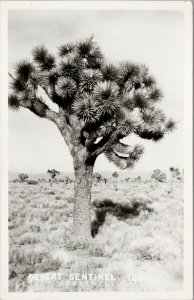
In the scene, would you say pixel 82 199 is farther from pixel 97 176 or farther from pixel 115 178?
pixel 115 178

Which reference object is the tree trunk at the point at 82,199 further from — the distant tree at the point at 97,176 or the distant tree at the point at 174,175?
the distant tree at the point at 174,175

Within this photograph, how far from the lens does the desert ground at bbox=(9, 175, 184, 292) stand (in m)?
6.10

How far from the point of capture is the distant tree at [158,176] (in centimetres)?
643

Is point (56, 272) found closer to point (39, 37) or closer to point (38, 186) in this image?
point (38, 186)

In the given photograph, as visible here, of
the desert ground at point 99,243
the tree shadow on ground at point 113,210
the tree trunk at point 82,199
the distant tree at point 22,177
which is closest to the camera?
the desert ground at point 99,243

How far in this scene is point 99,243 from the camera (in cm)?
657

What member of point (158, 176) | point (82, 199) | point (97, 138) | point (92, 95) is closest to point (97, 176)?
point (82, 199)

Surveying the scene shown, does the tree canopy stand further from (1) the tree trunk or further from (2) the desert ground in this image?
(2) the desert ground

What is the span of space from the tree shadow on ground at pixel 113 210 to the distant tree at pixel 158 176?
441 mm

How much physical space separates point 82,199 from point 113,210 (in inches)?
20.1

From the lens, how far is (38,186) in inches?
259

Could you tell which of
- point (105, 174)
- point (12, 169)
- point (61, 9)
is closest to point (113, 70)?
point (61, 9)

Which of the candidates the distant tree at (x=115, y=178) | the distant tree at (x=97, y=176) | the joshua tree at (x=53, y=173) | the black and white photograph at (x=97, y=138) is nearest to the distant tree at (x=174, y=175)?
the black and white photograph at (x=97, y=138)

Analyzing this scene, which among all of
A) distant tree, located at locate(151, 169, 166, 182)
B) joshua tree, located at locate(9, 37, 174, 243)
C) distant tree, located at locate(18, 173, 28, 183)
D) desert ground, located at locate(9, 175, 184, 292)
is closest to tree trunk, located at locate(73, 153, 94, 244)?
joshua tree, located at locate(9, 37, 174, 243)
